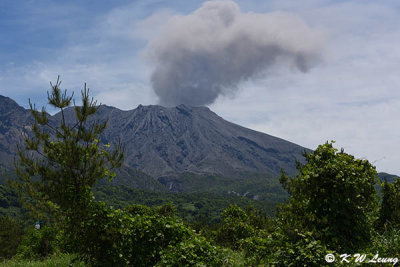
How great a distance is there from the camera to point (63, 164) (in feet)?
34.1

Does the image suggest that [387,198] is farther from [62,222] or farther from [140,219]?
[62,222]

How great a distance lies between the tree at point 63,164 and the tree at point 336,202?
6.48 metres

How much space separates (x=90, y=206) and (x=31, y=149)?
3.75 meters

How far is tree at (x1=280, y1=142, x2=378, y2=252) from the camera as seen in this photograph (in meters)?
9.20

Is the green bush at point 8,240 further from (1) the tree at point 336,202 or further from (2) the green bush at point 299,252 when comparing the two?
(2) the green bush at point 299,252

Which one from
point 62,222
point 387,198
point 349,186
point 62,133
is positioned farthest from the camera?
point 387,198

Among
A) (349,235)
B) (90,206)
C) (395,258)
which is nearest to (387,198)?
(349,235)

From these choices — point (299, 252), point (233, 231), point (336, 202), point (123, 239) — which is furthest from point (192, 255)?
point (233, 231)

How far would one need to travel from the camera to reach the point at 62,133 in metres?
11.1

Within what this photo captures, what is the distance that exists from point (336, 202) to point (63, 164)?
8.77 metres

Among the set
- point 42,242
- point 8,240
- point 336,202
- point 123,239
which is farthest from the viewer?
point 8,240

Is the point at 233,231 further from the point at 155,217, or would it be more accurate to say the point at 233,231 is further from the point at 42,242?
the point at 42,242

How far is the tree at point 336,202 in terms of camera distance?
362 inches

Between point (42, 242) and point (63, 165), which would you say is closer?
point (63, 165)
